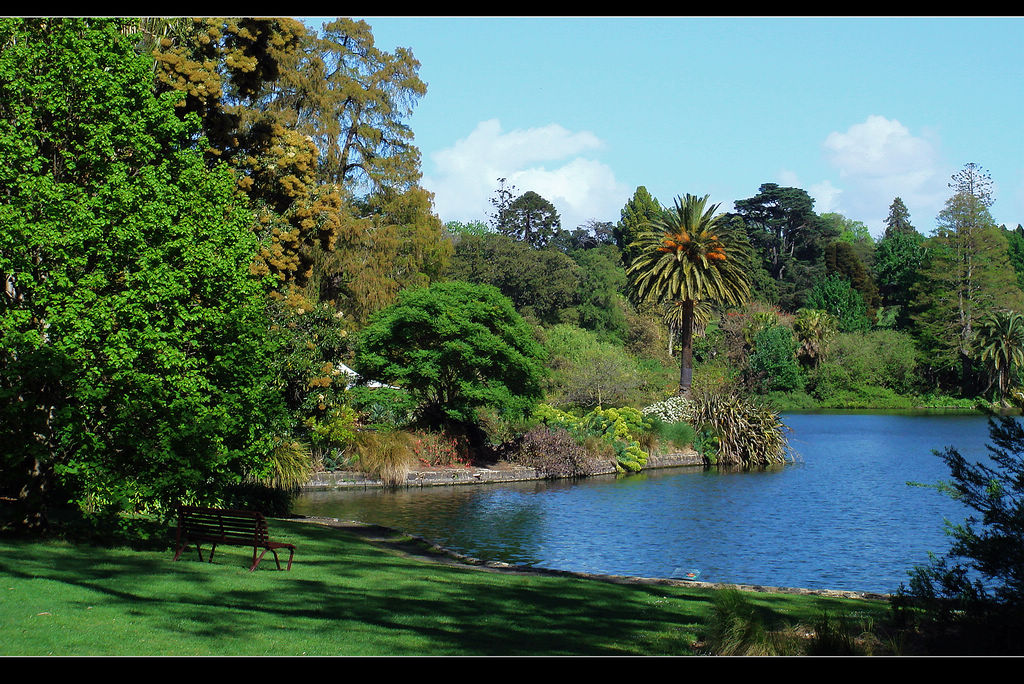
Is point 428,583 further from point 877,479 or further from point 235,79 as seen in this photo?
point 877,479

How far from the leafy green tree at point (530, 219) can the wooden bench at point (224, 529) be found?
65899mm

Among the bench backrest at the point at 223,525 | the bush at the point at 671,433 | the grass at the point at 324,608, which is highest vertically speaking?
the bush at the point at 671,433

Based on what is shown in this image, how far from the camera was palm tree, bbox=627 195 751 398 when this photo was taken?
43.5 meters

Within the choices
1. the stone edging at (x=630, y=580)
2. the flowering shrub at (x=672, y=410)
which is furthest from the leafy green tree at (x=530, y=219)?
the stone edging at (x=630, y=580)

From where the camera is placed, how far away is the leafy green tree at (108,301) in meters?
11.7

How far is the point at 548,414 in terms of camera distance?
32719 mm

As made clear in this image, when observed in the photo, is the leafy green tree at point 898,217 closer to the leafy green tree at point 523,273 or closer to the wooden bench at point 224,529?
the leafy green tree at point 523,273

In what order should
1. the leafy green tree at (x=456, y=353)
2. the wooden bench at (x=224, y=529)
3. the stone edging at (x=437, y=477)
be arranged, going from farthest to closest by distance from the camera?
the leafy green tree at (x=456, y=353)
the stone edging at (x=437, y=477)
the wooden bench at (x=224, y=529)

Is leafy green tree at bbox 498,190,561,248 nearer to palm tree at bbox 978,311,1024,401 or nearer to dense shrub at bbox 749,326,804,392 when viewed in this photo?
dense shrub at bbox 749,326,804,392

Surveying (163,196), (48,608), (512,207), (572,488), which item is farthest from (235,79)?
(512,207)

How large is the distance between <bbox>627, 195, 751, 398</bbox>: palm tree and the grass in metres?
31.0

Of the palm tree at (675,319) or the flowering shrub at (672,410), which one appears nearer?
the flowering shrub at (672,410)

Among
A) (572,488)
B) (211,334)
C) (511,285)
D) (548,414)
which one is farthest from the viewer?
(511,285)
